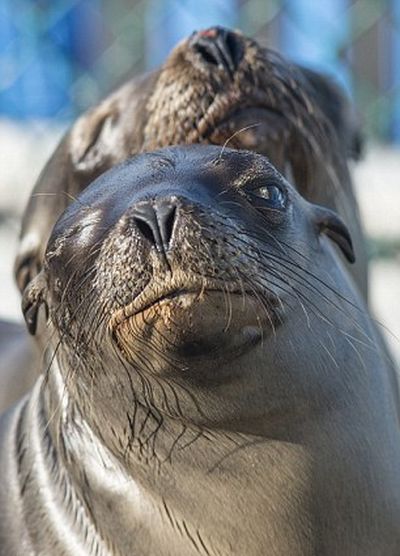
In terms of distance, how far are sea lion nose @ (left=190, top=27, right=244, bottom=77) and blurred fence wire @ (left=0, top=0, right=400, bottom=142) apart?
5.02 m

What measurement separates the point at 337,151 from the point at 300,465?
1140mm

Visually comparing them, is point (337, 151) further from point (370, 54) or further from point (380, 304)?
point (370, 54)

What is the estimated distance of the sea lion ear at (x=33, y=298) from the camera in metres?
3.28

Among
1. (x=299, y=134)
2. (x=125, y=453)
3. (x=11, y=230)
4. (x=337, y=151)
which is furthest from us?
(x=11, y=230)

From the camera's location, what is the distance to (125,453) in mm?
3350

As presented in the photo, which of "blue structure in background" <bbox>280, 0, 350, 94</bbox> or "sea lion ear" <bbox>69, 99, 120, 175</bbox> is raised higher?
"blue structure in background" <bbox>280, 0, 350, 94</bbox>

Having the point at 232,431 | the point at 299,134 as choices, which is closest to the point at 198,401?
the point at 232,431

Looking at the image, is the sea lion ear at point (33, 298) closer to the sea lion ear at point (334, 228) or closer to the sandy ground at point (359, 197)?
the sea lion ear at point (334, 228)

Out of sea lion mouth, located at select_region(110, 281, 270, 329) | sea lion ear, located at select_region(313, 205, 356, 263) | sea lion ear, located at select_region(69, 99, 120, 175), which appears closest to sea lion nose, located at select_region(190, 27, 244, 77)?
sea lion ear, located at select_region(69, 99, 120, 175)

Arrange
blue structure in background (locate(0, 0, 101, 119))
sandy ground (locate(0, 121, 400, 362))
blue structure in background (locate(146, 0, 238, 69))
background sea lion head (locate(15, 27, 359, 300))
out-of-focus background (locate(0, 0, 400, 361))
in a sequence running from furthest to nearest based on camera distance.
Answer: blue structure in background (locate(0, 0, 101, 119)), blue structure in background (locate(146, 0, 238, 69)), out-of-focus background (locate(0, 0, 400, 361)), sandy ground (locate(0, 121, 400, 362)), background sea lion head (locate(15, 27, 359, 300))

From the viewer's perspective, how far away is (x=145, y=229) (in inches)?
113

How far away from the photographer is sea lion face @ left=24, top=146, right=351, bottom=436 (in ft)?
9.39

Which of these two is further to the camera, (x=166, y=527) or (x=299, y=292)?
(x=166, y=527)

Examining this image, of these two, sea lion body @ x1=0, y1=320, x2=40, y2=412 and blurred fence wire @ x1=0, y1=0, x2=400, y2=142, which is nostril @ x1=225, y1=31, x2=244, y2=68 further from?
blurred fence wire @ x1=0, y1=0, x2=400, y2=142
